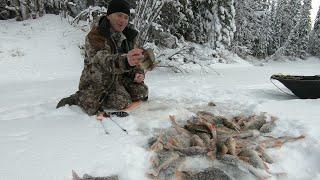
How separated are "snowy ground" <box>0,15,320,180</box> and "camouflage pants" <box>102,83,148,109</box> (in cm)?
20

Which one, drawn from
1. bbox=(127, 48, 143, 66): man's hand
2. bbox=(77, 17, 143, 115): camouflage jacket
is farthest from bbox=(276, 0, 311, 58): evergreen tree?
bbox=(127, 48, 143, 66): man's hand

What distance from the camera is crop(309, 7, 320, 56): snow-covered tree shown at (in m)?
41.0

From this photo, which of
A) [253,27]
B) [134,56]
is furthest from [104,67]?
[253,27]

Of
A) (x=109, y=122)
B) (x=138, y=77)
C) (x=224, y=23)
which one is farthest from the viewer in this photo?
(x=224, y=23)

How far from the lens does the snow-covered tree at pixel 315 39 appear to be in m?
41.0

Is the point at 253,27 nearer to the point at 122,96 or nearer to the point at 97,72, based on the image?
the point at 122,96

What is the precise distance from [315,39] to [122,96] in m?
40.5

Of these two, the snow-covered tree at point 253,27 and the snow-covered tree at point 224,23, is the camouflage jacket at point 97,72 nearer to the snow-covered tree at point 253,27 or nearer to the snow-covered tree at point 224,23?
the snow-covered tree at point 224,23

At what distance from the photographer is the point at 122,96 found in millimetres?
5000

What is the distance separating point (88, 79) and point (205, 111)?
1476 mm

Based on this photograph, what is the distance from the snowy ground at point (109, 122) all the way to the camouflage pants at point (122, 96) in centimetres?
20

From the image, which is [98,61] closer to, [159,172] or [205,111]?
[205,111]

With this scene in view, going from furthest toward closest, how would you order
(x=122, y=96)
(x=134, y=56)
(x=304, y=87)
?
(x=304, y=87) → (x=122, y=96) → (x=134, y=56)

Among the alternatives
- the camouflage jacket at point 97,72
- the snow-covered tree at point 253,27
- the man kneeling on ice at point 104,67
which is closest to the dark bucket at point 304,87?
the man kneeling on ice at point 104,67
